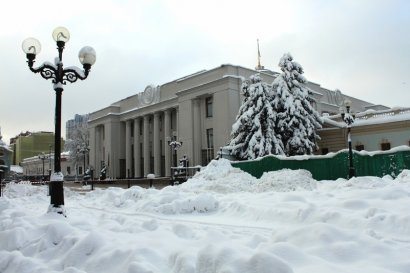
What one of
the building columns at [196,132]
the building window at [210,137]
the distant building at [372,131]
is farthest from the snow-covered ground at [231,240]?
the building columns at [196,132]

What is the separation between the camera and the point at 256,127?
3600 cm

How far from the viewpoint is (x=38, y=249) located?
6.96 meters

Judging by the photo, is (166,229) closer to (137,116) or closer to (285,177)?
(285,177)

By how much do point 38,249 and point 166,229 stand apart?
2659 mm

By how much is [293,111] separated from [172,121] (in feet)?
81.4

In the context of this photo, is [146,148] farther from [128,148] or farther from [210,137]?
[210,137]

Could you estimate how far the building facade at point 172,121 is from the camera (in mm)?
46781

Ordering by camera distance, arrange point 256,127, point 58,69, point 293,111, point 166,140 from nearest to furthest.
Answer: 1. point 58,69
2. point 256,127
3. point 293,111
4. point 166,140

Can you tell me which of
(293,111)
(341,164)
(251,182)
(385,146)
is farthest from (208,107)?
(251,182)

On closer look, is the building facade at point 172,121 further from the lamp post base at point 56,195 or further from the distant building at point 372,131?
the lamp post base at point 56,195

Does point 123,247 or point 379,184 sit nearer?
point 123,247

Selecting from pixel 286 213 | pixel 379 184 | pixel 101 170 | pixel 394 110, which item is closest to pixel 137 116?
pixel 101 170

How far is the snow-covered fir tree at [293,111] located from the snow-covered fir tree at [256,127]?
3.05 ft

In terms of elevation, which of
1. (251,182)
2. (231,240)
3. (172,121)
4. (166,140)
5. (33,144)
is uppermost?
(33,144)
